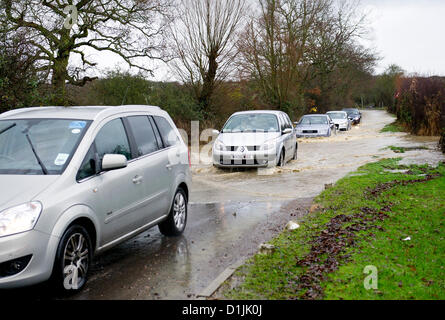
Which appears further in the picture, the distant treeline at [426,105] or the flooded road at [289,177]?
the distant treeline at [426,105]

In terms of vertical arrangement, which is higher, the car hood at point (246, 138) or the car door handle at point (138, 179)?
the car door handle at point (138, 179)

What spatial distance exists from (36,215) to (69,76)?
16.3 meters

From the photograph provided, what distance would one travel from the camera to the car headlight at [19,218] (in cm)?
401

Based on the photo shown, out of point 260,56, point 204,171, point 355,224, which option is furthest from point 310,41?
point 355,224

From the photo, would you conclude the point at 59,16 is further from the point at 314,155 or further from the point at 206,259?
the point at 206,259

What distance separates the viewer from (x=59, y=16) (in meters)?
20.9

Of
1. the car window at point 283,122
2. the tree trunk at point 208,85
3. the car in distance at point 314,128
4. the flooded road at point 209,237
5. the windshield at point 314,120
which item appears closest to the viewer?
the flooded road at point 209,237

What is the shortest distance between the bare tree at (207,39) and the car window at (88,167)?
19.7 meters

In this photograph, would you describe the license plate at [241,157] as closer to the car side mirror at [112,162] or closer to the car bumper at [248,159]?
the car bumper at [248,159]

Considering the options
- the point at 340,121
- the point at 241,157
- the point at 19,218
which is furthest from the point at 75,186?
the point at 340,121

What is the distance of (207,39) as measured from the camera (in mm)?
23938

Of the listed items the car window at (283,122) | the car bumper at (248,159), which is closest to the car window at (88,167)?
the car bumper at (248,159)

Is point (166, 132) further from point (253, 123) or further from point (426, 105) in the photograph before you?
point (426, 105)
